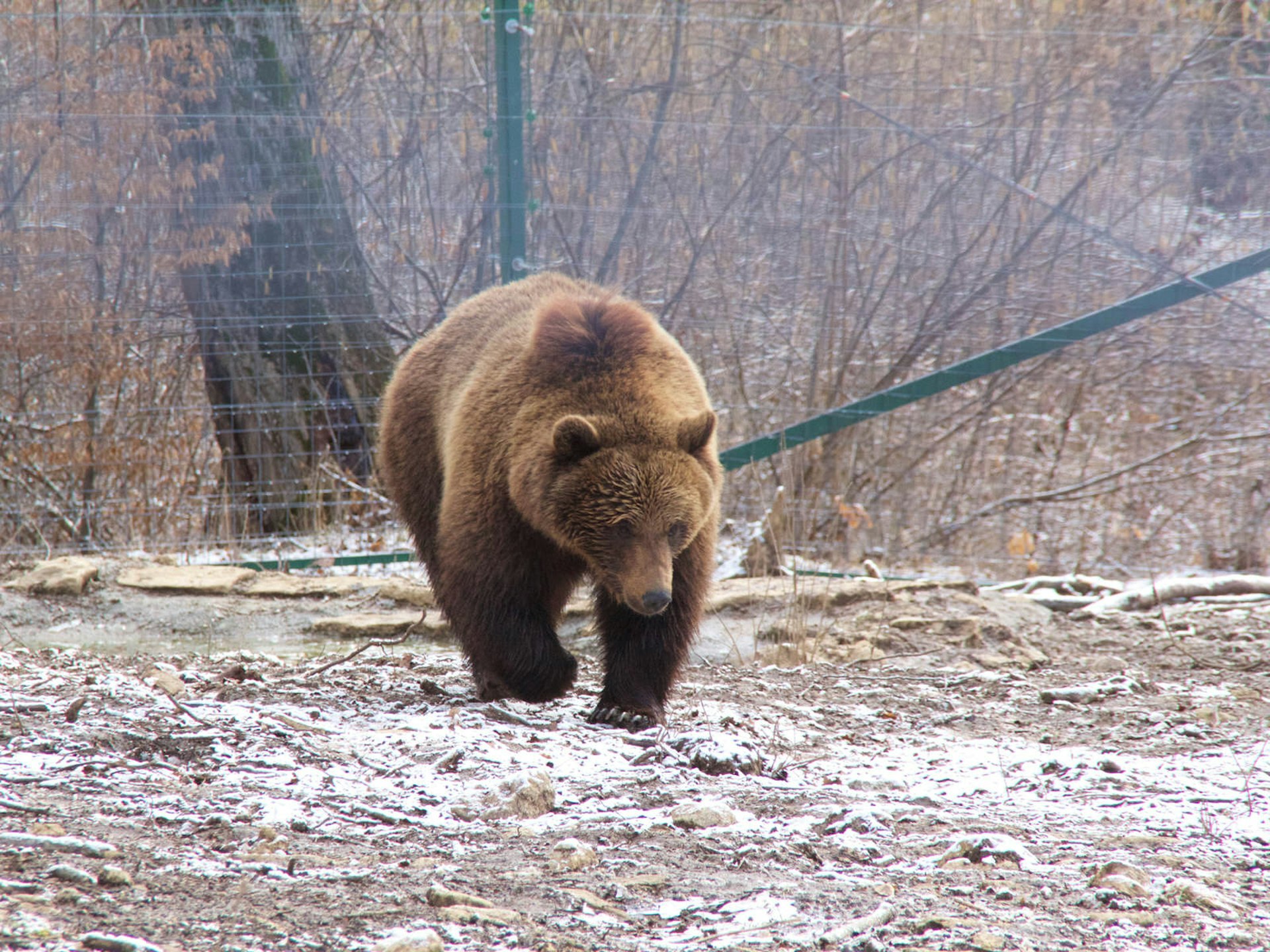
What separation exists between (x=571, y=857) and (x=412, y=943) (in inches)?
26.9

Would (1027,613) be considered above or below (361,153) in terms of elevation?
below

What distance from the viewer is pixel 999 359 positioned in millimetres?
7840

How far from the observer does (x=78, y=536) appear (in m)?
8.24

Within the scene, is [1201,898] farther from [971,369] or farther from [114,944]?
[971,369]

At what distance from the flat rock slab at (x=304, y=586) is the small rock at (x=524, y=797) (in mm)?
3878

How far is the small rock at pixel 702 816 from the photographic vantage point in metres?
3.12

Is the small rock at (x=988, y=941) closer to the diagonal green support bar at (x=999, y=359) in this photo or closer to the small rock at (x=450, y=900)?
the small rock at (x=450, y=900)

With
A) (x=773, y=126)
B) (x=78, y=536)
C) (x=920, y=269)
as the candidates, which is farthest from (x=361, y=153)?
(x=920, y=269)

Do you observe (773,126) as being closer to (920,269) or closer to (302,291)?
(920,269)

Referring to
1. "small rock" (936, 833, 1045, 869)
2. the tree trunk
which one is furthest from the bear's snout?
the tree trunk

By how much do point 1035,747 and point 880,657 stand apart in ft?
5.16

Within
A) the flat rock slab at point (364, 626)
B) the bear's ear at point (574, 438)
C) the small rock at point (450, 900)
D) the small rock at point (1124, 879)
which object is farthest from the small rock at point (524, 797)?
the flat rock slab at point (364, 626)

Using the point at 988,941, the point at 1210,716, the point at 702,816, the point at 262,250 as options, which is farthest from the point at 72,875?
the point at 262,250

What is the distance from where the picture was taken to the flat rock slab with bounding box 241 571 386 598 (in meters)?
6.94
